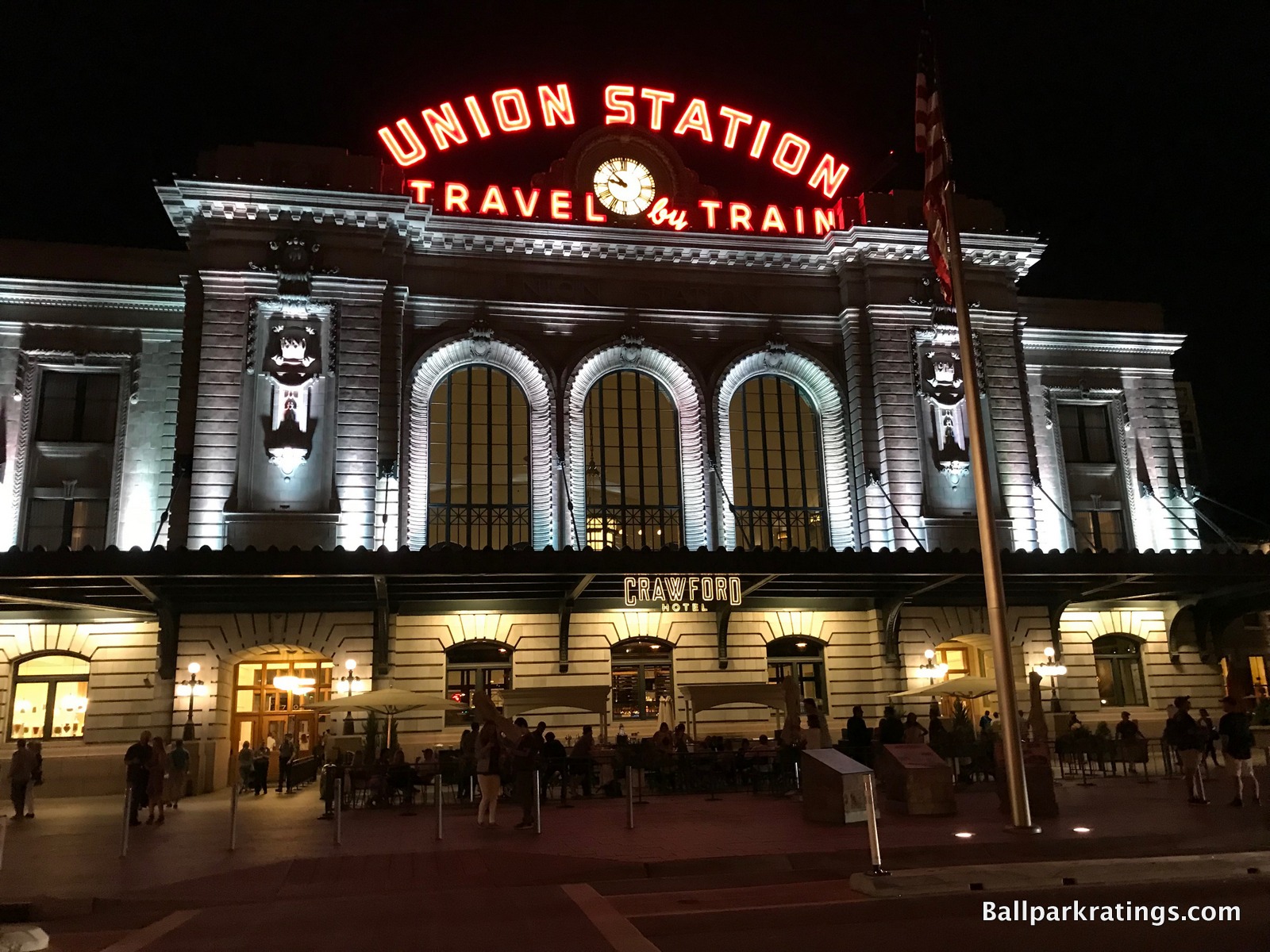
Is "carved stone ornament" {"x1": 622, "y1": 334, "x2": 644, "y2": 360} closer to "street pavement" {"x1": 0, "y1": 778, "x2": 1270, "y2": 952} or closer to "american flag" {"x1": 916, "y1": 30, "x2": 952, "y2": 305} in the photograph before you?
"american flag" {"x1": 916, "y1": 30, "x2": 952, "y2": 305}

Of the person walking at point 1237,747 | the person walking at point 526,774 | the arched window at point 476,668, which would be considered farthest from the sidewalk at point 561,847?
the arched window at point 476,668

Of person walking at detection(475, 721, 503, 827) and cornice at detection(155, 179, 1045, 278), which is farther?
cornice at detection(155, 179, 1045, 278)

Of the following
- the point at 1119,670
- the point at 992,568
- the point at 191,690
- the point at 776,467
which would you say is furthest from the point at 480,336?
the point at 1119,670

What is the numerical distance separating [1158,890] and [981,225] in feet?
100

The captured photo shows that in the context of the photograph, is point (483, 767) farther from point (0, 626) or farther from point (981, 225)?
point (981, 225)

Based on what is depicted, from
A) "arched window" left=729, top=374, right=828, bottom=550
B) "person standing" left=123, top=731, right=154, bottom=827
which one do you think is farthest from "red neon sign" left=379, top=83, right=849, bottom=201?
"person standing" left=123, top=731, right=154, bottom=827

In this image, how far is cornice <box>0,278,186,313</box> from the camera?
3197 centimetres

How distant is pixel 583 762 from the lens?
23.4 meters

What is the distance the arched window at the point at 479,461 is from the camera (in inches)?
1291

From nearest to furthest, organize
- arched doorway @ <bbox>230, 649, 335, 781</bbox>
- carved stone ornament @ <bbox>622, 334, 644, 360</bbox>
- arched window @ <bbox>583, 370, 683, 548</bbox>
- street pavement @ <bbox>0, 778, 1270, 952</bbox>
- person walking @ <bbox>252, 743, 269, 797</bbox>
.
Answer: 1. street pavement @ <bbox>0, 778, 1270, 952</bbox>
2. person walking @ <bbox>252, 743, 269, 797</bbox>
3. arched doorway @ <bbox>230, 649, 335, 781</bbox>
4. arched window @ <bbox>583, 370, 683, 548</bbox>
5. carved stone ornament @ <bbox>622, 334, 644, 360</bbox>

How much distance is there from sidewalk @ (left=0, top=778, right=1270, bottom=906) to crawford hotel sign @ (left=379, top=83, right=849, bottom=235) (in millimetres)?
21800

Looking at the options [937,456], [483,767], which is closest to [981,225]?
[937,456]

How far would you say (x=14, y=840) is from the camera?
18.0m

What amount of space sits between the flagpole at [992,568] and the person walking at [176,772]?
756 inches
